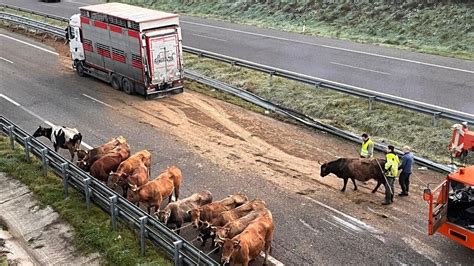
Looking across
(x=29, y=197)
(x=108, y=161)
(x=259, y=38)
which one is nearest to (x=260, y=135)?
(x=108, y=161)

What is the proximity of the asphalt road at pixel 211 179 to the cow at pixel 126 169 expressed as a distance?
5.05 ft

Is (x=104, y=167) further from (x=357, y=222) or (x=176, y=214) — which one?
(x=357, y=222)

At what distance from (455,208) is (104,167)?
9575 millimetres

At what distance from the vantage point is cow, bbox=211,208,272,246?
11540 millimetres

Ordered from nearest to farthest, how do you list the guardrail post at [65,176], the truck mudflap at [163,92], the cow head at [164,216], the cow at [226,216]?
1. the cow at [226,216]
2. the cow head at [164,216]
3. the guardrail post at [65,176]
4. the truck mudflap at [163,92]

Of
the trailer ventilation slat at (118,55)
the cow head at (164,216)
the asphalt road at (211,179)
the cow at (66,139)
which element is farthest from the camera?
the trailer ventilation slat at (118,55)

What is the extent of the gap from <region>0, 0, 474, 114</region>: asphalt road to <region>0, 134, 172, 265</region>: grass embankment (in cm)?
1491

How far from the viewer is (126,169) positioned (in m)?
15.2

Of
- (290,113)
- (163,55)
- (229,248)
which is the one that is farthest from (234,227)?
(163,55)

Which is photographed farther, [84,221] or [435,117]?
[435,117]

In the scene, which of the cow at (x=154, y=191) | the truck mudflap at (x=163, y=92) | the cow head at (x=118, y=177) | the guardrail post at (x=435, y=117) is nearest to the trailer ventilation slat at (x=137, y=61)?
the truck mudflap at (x=163, y=92)

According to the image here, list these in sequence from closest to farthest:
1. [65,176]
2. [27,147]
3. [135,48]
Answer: [65,176] < [27,147] < [135,48]

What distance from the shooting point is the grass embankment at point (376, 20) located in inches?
1273

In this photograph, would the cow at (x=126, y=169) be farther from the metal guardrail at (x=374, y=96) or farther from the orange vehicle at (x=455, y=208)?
the metal guardrail at (x=374, y=96)
